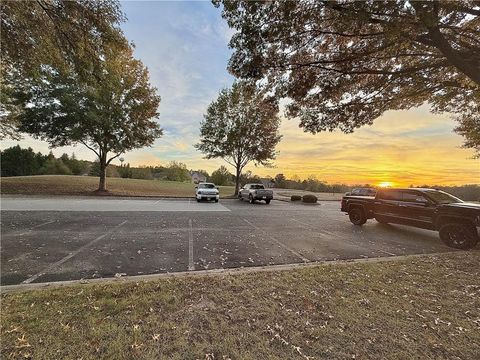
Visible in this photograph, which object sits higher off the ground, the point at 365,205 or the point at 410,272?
the point at 365,205

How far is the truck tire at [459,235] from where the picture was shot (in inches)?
299

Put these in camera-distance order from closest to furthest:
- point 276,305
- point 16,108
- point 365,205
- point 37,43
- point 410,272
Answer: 1. point 276,305
2. point 410,272
3. point 37,43
4. point 365,205
5. point 16,108

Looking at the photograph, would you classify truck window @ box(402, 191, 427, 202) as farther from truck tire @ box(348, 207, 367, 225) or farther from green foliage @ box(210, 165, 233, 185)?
green foliage @ box(210, 165, 233, 185)

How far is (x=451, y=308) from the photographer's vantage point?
3637 mm

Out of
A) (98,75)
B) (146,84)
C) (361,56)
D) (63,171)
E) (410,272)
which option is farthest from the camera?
(63,171)

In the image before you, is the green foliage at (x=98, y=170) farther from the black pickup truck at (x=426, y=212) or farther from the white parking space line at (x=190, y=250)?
the black pickup truck at (x=426, y=212)

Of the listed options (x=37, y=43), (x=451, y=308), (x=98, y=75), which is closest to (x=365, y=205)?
(x=451, y=308)

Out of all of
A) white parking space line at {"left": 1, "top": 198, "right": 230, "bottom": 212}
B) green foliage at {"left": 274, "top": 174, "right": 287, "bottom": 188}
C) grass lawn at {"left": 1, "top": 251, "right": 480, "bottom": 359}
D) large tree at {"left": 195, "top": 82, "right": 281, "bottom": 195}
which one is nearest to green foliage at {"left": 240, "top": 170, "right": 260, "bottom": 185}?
green foliage at {"left": 274, "top": 174, "right": 287, "bottom": 188}

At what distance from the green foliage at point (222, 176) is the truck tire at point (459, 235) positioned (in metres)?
60.4

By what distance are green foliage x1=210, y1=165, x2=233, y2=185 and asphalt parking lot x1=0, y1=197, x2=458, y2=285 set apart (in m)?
57.1

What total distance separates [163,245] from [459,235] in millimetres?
8858

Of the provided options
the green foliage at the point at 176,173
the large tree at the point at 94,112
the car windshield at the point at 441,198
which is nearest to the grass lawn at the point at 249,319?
the car windshield at the point at 441,198

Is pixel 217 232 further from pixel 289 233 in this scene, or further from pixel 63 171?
pixel 63 171

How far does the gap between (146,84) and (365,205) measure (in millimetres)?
22731
